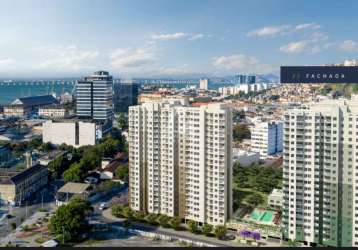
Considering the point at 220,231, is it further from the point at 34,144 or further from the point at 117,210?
the point at 34,144

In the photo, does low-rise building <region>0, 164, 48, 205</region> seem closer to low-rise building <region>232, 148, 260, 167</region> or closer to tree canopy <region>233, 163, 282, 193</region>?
tree canopy <region>233, 163, 282, 193</region>

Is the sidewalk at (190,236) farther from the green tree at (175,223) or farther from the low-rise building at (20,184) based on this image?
the low-rise building at (20,184)

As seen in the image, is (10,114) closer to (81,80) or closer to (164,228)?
(81,80)

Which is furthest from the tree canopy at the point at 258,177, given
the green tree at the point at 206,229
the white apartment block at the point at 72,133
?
the white apartment block at the point at 72,133

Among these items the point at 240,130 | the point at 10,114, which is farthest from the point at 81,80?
the point at 240,130

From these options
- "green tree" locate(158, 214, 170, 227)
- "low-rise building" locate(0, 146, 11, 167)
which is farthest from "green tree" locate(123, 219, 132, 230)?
"low-rise building" locate(0, 146, 11, 167)
